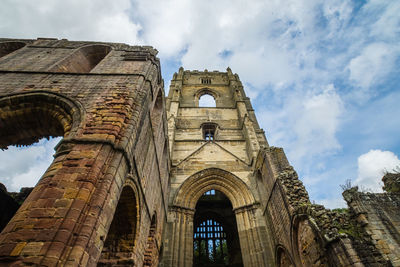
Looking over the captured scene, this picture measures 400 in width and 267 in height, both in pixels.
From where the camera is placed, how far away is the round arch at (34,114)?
12.5ft

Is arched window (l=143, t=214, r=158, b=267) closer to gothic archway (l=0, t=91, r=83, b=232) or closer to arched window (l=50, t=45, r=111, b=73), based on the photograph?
gothic archway (l=0, t=91, r=83, b=232)

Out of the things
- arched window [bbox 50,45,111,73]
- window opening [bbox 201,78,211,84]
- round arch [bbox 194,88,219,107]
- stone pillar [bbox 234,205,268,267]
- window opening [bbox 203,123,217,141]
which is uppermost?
window opening [bbox 201,78,211,84]

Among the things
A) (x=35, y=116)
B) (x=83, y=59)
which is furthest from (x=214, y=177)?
(x=35, y=116)

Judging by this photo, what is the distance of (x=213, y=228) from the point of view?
41.6 feet

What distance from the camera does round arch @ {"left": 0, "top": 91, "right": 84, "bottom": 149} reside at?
3.79 metres

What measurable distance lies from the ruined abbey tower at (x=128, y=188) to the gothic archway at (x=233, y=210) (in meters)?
0.04

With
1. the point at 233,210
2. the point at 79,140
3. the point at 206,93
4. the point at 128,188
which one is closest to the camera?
the point at 79,140

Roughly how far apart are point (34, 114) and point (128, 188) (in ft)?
7.98

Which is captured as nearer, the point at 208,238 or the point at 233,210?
the point at 233,210

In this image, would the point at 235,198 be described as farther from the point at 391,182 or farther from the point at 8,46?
the point at 8,46

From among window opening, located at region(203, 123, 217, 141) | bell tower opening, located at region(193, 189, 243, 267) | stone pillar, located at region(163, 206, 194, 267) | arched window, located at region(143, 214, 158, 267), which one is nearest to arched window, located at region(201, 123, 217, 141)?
window opening, located at region(203, 123, 217, 141)

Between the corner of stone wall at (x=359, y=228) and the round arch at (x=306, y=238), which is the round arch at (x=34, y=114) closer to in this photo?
the round arch at (x=306, y=238)

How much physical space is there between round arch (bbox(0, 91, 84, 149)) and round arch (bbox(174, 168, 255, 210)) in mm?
5694

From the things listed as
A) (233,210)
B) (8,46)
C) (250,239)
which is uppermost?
(8,46)
